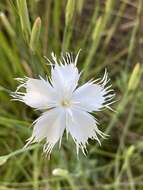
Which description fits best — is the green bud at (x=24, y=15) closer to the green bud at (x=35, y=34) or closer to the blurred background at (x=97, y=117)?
the green bud at (x=35, y=34)

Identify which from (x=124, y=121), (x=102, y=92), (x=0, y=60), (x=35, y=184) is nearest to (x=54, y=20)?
(x=0, y=60)

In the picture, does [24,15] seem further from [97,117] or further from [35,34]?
[97,117]

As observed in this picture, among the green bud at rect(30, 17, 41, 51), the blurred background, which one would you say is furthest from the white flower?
the blurred background

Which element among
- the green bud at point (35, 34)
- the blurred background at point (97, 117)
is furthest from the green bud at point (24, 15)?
the blurred background at point (97, 117)

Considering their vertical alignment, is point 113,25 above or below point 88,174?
above

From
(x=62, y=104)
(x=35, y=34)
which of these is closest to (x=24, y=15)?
(x=35, y=34)

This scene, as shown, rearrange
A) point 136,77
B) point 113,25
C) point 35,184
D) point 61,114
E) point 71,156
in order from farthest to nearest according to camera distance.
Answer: point 113,25 < point 71,156 < point 35,184 < point 136,77 < point 61,114

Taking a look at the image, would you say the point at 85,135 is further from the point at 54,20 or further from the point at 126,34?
the point at 126,34

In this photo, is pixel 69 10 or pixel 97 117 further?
pixel 97 117

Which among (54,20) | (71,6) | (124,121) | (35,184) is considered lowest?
(35,184)
